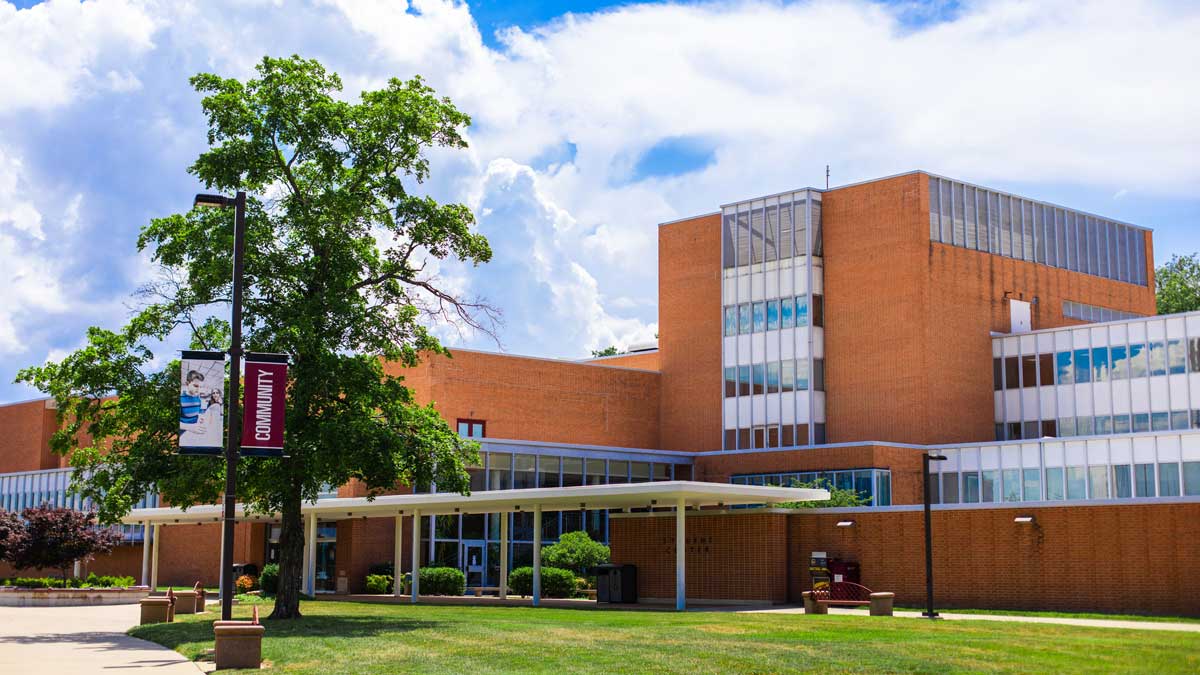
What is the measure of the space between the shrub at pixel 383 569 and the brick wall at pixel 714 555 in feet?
38.2

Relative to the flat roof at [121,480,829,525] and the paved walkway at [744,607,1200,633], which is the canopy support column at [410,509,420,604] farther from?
the paved walkway at [744,607,1200,633]

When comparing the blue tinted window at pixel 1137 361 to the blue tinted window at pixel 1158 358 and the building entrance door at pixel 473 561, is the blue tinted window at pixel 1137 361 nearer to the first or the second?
the blue tinted window at pixel 1158 358

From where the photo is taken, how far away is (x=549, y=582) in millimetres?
42875

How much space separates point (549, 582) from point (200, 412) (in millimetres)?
22940

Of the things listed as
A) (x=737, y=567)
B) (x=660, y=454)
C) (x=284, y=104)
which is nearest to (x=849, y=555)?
(x=737, y=567)

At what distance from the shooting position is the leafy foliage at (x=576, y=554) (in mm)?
46031

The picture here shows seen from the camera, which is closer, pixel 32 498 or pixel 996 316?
pixel 996 316

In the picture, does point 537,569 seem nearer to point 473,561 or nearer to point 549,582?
point 549,582

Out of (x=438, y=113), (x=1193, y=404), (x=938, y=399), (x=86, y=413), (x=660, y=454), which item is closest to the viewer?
(x=86, y=413)

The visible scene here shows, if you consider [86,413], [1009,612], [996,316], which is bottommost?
[1009,612]

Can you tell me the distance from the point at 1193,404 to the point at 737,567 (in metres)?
24.0

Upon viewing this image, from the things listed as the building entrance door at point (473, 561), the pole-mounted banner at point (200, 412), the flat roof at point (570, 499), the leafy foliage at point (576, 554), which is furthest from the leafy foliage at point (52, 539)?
the pole-mounted banner at point (200, 412)

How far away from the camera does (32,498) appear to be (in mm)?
69938

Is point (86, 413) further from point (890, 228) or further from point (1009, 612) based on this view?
point (890, 228)
